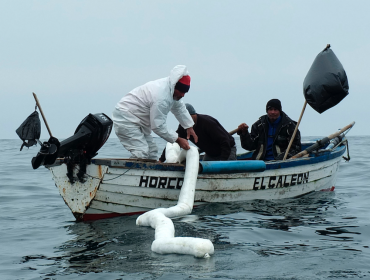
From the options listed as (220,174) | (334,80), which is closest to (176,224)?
(220,174)

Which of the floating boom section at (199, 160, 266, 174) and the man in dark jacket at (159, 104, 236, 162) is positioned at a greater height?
the man in dark jacket at (159, 104, 236, 162)

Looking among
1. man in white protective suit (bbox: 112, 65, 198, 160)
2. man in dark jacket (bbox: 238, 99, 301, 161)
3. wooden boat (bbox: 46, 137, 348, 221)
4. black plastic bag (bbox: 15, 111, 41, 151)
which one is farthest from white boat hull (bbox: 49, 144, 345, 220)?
man in dark jacket (bbox: 238, 99, 301, 161)

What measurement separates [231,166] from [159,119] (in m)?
1.47

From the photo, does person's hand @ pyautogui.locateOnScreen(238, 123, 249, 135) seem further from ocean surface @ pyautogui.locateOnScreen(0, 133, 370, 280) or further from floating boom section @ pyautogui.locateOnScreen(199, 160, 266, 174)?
ocean surface @ pyautogui.locateOnScreen(0, 133, 370, 280)

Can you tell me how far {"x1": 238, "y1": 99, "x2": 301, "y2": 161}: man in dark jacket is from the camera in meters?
9.16

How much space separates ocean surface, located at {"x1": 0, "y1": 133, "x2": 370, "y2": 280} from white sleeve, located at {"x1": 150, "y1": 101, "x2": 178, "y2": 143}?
4.06 feet

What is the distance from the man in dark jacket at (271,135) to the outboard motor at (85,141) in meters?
3.18

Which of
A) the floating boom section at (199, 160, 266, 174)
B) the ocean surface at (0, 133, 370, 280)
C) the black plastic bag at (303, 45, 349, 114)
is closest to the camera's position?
the ocean surface at (0, 133, 370, 280)

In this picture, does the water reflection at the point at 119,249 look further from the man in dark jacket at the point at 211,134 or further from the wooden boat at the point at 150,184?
the man in dark jacket at the point at 211,134

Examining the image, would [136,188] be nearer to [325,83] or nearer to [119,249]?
[119,249]

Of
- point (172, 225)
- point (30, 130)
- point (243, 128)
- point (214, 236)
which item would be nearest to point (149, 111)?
point (30, 130)

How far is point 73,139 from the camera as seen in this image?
6.56 metres

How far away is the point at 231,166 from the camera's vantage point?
25.0 feet

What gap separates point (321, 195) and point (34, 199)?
18.7ft
